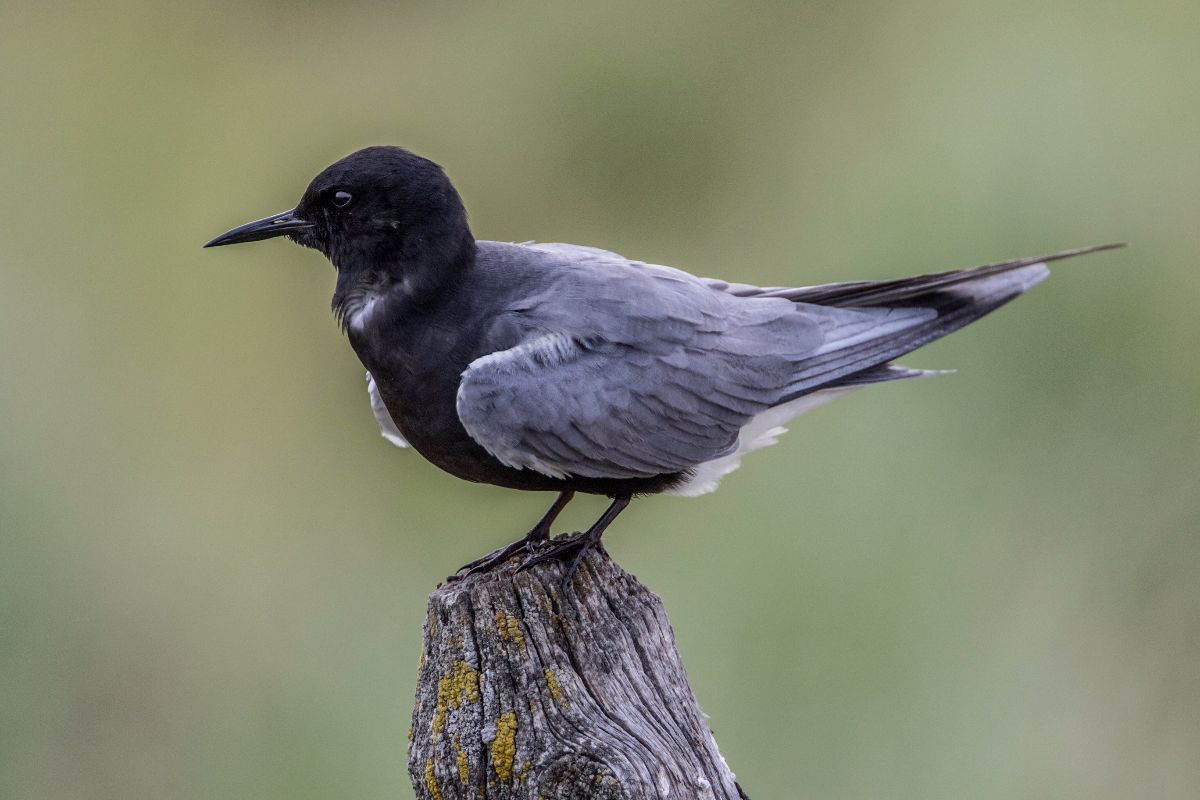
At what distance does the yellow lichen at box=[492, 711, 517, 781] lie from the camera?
3246 millimetres

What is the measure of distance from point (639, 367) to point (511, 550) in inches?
30.9

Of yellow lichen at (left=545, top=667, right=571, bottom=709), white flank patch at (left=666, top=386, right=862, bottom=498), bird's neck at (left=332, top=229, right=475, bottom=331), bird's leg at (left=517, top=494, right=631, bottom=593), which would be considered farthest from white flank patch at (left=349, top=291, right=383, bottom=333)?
yellow lichen at (left=545, top=667, right=571, bottom=709)

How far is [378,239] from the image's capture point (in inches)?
186

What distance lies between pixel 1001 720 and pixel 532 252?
12.0 ft

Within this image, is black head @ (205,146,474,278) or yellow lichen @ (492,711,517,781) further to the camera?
black head @ (205,146,474,278)

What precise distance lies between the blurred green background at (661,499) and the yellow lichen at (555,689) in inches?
139

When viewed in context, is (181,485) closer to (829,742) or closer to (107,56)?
(107,56)

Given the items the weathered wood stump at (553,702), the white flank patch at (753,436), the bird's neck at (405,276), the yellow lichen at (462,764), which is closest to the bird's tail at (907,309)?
the white flank patch at (753,436)

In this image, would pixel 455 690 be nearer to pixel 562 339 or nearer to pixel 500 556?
pixel 500 556

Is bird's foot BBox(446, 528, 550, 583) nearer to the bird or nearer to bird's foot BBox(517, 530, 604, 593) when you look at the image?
the bird

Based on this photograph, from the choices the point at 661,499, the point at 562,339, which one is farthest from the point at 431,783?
the point at 661,499

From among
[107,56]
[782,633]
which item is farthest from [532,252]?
[107,56]

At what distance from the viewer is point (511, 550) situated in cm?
469

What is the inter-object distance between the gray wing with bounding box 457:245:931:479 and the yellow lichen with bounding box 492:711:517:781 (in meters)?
1.29
